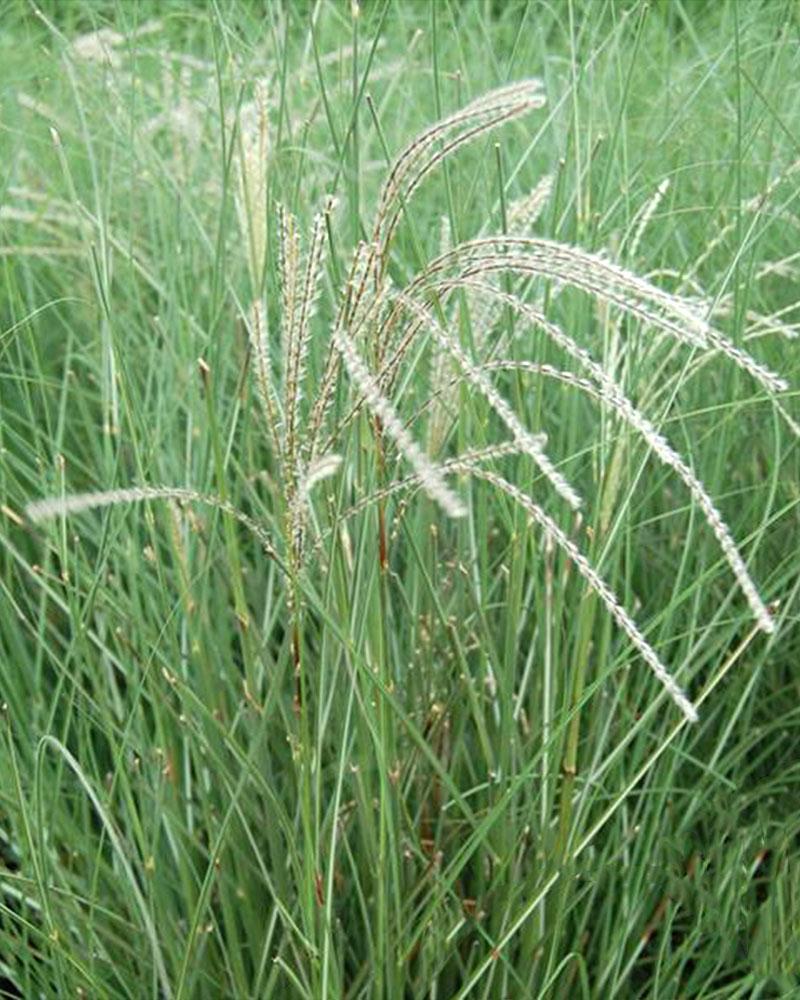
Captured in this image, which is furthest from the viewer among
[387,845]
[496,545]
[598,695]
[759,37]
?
[759,37]

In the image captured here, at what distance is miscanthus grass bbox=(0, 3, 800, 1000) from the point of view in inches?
55.3

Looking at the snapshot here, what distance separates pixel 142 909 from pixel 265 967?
12cm

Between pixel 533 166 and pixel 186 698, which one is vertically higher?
pixel 533 166

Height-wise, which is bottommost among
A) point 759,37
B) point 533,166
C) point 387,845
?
point 387,845

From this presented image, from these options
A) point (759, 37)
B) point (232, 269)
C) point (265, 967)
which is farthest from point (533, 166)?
point (265, 967)

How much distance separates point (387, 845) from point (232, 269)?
2.71 ft

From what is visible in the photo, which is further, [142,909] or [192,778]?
[192,778]

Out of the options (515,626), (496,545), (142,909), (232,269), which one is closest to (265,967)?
(142,909)

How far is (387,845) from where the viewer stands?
1519 millimetres

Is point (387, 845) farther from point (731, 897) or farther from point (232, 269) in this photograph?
point (232, 269)

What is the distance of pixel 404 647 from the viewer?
5.90 feet

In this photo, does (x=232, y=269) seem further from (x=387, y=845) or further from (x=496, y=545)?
(x=387, y=845)

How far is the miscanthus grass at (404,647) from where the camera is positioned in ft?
4.61

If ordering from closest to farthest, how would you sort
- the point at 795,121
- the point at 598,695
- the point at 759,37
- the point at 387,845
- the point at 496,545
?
the point at 387,845
the point at 598,695
the point at 496,545
the point at 795,121
the point at 759,37
